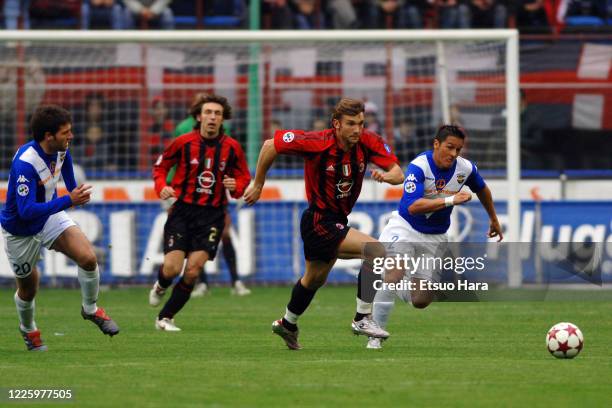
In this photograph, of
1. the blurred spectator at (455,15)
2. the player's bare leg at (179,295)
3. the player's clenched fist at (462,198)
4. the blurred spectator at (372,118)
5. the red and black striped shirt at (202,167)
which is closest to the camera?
the player's clenched fist at (462,198)

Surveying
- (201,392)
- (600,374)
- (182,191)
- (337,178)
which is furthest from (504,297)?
(201,392)

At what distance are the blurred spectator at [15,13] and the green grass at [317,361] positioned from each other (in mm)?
8549

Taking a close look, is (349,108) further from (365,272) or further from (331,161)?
(365,272)

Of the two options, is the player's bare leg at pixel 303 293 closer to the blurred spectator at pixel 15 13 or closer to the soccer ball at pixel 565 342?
the soccer ball at pixel 565 342

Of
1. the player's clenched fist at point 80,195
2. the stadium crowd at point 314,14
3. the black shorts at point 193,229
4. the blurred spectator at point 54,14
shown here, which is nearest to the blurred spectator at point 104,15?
the stadium crowd at point 314,14

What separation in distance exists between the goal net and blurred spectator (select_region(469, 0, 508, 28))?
9.92 ft

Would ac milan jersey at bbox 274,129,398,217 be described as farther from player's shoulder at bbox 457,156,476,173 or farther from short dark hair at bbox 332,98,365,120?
player's shoulder at bbox 457,156,476,173

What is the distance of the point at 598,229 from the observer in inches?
687

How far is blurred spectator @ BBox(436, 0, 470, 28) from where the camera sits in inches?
850

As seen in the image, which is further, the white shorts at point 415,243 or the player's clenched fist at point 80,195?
the white shorts at point 415,243

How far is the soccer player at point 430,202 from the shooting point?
10250mm

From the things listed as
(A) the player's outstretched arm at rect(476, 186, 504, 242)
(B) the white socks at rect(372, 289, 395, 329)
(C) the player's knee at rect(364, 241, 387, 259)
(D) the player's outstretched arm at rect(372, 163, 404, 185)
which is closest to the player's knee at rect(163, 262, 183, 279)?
(B) the white socks at rect(372, 289, 395, 329)

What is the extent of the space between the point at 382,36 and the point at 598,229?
166 inches

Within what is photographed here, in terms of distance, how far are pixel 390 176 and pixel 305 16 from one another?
1215 cm
